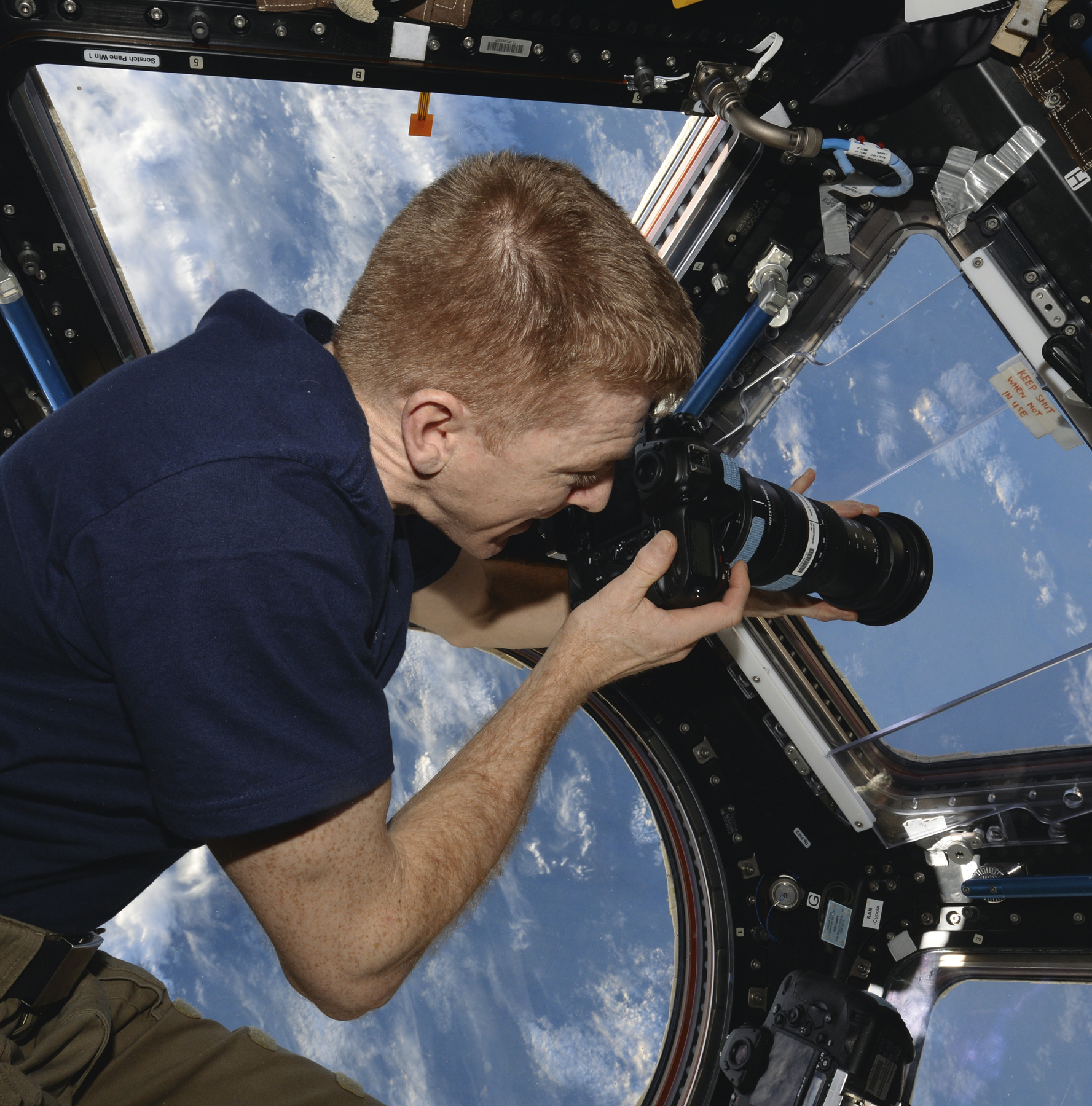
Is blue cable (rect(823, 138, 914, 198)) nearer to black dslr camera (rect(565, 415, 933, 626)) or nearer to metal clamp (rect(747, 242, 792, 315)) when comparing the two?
metal clamp (rect(747, 242, 792, 315))

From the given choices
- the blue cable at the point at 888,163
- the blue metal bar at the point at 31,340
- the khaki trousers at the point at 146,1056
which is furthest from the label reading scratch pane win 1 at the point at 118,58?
the khaki trousers at the point at 146,1056

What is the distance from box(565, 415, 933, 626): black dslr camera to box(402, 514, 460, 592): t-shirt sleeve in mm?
420

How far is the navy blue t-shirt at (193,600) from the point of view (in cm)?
129

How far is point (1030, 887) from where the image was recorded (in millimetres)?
3141

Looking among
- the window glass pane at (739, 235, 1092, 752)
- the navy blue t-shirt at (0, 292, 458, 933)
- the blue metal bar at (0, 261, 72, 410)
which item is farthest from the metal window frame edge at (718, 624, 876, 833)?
the blue metal bar at (0, 261, 72, 410)

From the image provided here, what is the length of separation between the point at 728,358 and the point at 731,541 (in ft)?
3.85

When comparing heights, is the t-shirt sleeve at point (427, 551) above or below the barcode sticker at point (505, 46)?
below

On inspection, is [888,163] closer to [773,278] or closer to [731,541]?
[773,278]

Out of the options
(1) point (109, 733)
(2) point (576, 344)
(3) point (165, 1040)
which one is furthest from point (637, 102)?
(3) point (165, 1040)

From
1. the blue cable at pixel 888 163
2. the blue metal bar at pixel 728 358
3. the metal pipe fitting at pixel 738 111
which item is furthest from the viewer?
the blue metal bar at pixel 728 358

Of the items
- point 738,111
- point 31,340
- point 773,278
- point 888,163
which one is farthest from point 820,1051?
point 31,340

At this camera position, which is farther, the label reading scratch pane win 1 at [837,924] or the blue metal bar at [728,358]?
the label reading scratch pane win 1 at [837,924]

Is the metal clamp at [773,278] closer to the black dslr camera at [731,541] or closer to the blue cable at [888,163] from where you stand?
the blue cable at [888,163]

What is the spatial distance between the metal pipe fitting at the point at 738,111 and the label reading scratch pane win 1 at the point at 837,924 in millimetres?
2852
